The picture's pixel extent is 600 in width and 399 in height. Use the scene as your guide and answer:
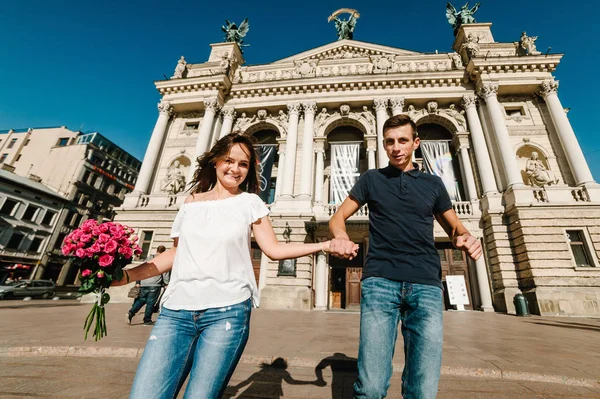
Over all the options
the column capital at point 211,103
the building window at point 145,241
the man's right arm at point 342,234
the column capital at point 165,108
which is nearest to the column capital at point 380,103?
the column capital at point 211,103

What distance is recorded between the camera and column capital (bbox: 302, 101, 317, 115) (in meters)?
18.4

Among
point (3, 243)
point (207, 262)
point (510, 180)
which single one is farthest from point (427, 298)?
point (3, 243)

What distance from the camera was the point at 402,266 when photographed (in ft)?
6.17

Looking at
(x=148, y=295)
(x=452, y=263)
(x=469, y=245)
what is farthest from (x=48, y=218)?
(x=469, y=245)

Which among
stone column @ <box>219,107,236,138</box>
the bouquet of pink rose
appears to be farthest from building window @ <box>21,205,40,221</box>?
the bouquet of pink rose

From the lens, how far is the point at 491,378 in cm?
345

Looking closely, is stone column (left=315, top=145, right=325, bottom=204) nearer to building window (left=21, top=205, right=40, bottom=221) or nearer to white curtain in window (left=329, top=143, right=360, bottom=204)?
white curtain in window (left=329, top=143, right=360, bottom=204)

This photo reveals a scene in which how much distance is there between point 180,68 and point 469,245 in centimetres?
2465

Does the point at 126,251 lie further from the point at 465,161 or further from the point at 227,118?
the point at 227,118

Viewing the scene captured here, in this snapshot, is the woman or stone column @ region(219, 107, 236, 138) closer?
the woman

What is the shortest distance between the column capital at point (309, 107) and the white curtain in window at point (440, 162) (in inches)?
296

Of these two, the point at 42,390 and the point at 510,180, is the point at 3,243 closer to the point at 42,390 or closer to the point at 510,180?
the point at 42,390

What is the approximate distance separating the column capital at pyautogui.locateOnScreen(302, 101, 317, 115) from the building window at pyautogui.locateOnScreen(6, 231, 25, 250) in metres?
32.5

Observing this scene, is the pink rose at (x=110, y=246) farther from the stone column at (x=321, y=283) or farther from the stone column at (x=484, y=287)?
the stone column at (x=484, y=287)
